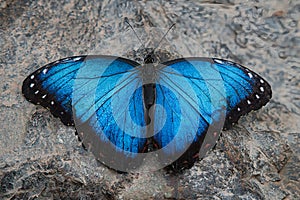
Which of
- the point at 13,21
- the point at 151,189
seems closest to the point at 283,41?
the point at 151,189

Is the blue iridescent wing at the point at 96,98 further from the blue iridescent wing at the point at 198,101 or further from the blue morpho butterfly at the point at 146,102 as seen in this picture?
the blue iridescent wing at the point at 198,101

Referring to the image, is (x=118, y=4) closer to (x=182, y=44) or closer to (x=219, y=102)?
(x=182, y=44)

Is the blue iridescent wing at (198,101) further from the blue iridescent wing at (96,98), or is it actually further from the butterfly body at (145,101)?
the blue iridescent wing at (96,98)

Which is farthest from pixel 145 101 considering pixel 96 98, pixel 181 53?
pixel 181 53

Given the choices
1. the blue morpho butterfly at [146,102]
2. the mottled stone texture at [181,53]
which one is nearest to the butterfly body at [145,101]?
the blue morpho butterfly at [146,102]

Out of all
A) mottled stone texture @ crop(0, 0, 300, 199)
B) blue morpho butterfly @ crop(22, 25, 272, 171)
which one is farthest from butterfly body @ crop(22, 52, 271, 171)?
mottled stone texture @ crop(0, 0, 300, 199)
